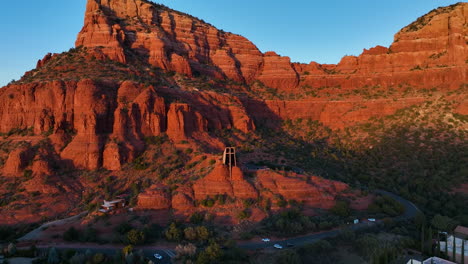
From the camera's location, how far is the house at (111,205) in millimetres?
27128

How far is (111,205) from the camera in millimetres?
27344

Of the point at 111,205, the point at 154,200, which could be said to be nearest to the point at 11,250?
the point at 111,205

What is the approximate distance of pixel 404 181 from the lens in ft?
121

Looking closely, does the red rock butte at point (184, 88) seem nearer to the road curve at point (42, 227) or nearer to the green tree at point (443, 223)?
the road curve at point (42, 227)

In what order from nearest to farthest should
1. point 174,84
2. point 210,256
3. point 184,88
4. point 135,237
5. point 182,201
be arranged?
Result: 1. point 210,256
2. point 135,237
3. point 182,201
4. point 184,88
5. point 174,84

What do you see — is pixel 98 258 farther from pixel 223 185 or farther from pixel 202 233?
pixel 223 185

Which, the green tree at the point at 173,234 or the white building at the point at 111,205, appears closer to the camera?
the green tree at the point at 173,234

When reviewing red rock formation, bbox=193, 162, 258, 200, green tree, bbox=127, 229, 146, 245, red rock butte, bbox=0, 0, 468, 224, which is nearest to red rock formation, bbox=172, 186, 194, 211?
red rock butte, bbox=0, 0, 468, 224

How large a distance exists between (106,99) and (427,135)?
47.4 meters

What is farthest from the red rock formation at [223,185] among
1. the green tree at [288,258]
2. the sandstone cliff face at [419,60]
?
the sandstone cliff face at [419,60]

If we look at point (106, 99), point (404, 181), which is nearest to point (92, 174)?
point (106, 99)

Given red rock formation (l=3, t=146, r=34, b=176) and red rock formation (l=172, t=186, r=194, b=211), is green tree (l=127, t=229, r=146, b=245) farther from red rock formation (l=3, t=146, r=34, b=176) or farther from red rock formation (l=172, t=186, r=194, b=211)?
red rock formation (l=3, t=146, r=34, b=176)

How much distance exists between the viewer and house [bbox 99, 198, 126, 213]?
89.0ft

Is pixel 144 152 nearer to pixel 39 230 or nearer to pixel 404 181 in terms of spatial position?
pixel 39 230
